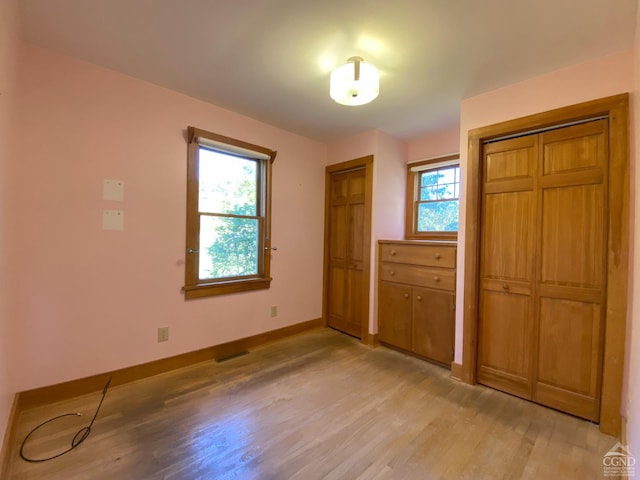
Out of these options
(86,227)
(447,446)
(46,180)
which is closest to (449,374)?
(447,446)

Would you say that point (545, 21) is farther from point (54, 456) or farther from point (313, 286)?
point (54, 456)

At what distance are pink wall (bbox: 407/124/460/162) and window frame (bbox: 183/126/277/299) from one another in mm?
1633

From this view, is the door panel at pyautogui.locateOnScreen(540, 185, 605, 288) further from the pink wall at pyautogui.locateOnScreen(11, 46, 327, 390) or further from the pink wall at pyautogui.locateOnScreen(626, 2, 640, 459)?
the pink wall at pyautogui.locateOnScreen(11, 46, 327, 390)

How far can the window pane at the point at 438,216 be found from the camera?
3.08 metres

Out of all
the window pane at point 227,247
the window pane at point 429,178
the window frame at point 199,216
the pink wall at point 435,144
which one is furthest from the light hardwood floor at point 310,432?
the pink wall at point 435,144

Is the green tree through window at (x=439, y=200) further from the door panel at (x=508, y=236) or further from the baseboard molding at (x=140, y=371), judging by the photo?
the baseboard molding at (x=140, y=371)

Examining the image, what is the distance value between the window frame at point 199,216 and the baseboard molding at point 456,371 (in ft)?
6.23

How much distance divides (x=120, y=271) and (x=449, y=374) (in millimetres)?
2793

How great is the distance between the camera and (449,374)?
2.45 m

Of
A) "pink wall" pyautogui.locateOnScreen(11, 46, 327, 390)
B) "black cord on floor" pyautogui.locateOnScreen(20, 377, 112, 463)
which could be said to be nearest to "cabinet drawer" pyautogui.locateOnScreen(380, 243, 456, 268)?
"pink wall" pyautogui.locateOnScreen(11, 46, 327, 390)

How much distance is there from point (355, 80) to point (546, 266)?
1.82 metres

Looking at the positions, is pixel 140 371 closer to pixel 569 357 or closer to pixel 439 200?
pixel 569 357

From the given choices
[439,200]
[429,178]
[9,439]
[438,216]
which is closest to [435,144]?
[429,178]

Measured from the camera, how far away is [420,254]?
2754mm
